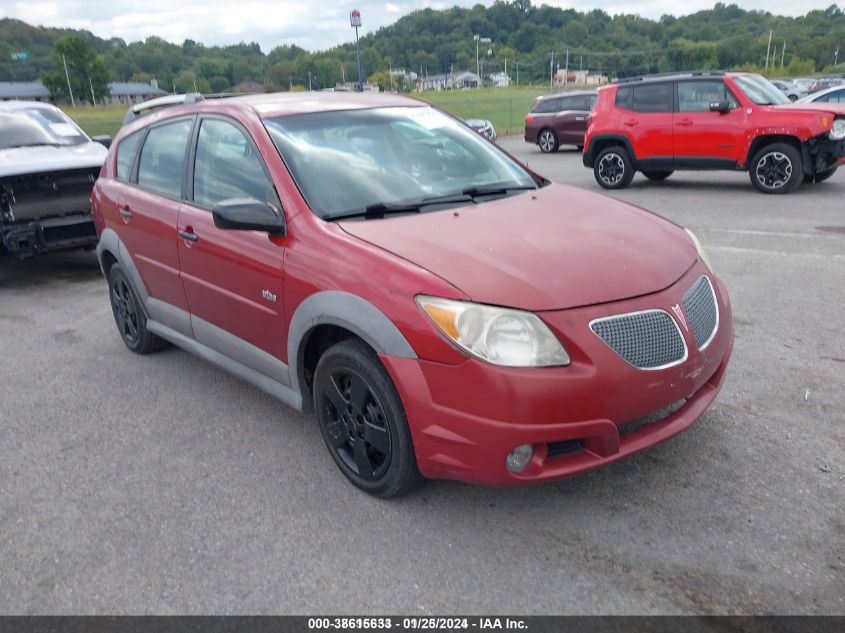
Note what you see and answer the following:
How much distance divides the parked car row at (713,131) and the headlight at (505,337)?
9578 mm

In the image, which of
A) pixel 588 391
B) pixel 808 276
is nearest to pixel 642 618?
pixel 588 391

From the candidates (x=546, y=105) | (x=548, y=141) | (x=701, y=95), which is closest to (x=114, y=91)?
(x=546, y=105)

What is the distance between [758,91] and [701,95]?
84 centimetres

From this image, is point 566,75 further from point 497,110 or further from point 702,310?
point 702,310

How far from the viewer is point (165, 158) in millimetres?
4406

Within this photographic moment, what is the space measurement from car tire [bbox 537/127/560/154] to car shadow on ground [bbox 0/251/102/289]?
14.0 m

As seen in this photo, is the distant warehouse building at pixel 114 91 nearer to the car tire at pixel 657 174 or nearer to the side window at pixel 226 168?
the car tire at pixel 657 174

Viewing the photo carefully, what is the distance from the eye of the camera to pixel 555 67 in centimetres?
6297

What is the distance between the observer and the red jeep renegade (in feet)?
34.1

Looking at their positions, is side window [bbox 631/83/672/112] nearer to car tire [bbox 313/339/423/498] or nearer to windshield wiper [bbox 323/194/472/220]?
windshield wiper [bbox 323/194/472/220]

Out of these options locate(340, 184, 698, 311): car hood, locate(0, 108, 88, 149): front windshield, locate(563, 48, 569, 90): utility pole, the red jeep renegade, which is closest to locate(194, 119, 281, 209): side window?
locate(340, 184, 698, 311): car hood

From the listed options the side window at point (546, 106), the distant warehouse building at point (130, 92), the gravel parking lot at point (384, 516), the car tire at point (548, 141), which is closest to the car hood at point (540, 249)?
the gravel parking lot at point (384, 516)

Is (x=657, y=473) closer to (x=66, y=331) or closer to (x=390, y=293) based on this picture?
(x=390, y=293)

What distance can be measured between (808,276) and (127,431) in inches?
222
